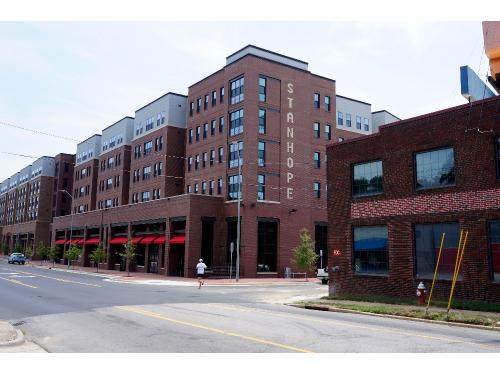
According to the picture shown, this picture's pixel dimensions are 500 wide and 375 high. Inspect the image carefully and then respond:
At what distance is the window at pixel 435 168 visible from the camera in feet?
68.9

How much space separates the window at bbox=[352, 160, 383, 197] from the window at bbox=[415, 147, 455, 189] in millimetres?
2182

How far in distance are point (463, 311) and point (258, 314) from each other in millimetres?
8069

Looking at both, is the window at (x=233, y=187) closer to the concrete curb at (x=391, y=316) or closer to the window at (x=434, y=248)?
the concrete curb at (x=391, y=316)

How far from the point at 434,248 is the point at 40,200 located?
314 ft

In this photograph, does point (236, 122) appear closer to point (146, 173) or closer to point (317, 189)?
point (317, 189)

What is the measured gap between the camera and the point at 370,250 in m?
23.9

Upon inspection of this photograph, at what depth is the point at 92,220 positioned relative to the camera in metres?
69.2

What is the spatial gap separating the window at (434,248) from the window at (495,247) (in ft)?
4.51

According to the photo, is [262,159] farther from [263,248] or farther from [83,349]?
[83,349]

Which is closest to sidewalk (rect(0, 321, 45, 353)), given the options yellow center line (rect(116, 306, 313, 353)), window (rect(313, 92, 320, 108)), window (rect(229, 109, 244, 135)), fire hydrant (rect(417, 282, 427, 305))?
yellow center line (rect(116, 306, 313, 353))

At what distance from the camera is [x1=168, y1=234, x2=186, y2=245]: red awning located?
46.9m

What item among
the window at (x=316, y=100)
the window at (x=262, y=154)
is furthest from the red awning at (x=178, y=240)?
the window at (x=316, y=100)

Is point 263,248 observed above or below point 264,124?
below
